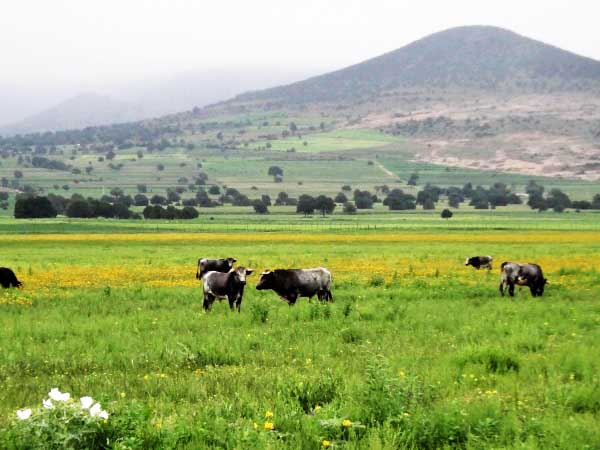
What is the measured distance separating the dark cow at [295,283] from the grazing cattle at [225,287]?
4.34 ft

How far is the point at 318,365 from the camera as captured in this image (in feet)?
39.8

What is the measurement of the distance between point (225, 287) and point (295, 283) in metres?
2.98

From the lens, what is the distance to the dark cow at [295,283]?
21625 millimetres

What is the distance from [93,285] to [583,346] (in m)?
20.9

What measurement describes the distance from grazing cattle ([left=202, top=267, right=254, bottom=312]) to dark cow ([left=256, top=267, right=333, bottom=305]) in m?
1.32

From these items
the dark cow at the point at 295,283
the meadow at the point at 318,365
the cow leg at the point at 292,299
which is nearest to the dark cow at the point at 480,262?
the meadow at the point at 318,365

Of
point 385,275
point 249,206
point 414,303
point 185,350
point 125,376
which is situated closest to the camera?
point 125,376

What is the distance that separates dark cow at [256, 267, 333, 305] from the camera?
21.6 metres

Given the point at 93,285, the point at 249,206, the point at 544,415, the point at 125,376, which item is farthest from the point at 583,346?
the point at 249,206

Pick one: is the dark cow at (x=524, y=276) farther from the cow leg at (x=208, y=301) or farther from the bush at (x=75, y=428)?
the bush at (x=75, y=428)

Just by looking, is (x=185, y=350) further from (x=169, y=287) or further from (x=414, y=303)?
(x=169, y=287)

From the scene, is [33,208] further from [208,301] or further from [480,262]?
[208,301]

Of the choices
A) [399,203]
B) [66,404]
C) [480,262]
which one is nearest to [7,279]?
[66,404]

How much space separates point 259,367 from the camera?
12.1m
